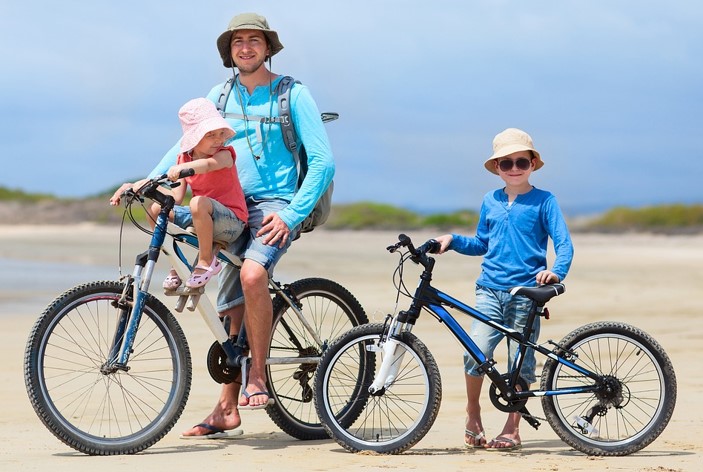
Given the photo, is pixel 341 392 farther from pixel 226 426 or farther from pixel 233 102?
pixel 233 102

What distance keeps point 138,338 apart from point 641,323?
5.27 metres

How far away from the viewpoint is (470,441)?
6.23m

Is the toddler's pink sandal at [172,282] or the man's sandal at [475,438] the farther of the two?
the man's sandal at [475,438]

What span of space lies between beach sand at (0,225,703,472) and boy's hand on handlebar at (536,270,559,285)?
878 millimetres

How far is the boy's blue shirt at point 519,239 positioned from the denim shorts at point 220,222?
3.75ft

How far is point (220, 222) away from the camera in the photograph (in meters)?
5.94

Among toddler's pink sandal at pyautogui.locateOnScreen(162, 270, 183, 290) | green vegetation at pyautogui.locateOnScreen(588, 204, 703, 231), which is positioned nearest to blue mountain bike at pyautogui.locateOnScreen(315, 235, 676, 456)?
toddler's pink sandal at pyautogui.locateOnScreen(162, 270, 183, 290)

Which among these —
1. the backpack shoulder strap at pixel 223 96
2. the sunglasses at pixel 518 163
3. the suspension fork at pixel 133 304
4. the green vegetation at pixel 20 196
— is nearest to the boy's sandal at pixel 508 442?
the sunglasses at pixel 518 163

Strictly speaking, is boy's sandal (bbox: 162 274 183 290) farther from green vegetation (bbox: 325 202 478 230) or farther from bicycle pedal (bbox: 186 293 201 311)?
green vegetation (bbox: 325 202 478 230)

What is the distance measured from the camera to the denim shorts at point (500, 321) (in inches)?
240

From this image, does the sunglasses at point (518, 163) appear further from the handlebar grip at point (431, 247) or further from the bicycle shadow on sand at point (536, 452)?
the bicycle shadow on sand at point (536, 452)

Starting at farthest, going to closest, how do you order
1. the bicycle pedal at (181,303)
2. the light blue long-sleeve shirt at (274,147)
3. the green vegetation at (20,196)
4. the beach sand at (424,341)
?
the green vegetation at (20,196) → the light blue long-sleeve shirt at (274,147) → the bicycle pedal at (181,303) → the beach sand at (424,341)

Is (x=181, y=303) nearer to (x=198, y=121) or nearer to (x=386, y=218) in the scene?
(x=198, y=121)

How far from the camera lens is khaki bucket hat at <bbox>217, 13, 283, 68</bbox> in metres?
6.22
